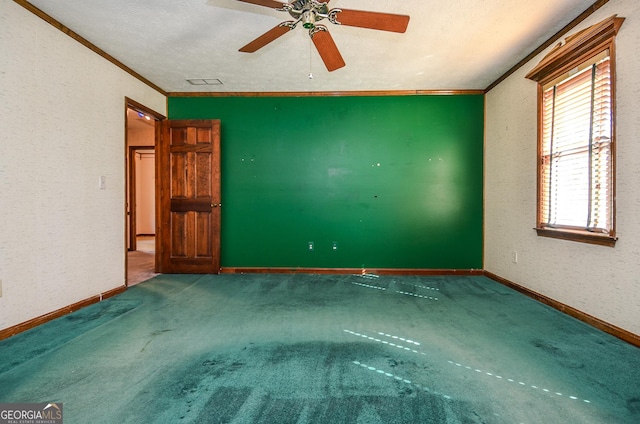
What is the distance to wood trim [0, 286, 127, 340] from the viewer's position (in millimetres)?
2467

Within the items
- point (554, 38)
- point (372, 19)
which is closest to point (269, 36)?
point (372, 19)

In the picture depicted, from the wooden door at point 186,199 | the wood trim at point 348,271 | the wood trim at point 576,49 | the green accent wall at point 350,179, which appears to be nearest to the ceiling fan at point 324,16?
the wood trim at point 576,49

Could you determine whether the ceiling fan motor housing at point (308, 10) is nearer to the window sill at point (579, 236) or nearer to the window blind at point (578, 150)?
the window blind at point (578, 150)

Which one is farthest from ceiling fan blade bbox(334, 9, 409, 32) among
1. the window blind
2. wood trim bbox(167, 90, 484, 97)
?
wood trim bbox(167, 90, 484, 97)

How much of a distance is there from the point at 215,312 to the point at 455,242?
11.6 ft

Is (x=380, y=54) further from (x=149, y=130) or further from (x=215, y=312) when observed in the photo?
(x=149, y=130)

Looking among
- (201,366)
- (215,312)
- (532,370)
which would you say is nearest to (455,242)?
(532,370)

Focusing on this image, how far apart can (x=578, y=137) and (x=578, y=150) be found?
13 cm

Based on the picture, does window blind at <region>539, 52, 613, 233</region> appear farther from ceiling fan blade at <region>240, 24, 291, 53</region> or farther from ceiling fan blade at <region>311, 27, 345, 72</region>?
ceiling fan blade at <region>240, 24, 291, 53</region>

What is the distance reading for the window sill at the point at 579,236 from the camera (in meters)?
2.56

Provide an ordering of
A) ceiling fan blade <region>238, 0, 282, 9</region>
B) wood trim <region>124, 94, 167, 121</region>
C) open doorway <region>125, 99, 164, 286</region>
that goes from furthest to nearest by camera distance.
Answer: open doorway <region>125, 99, 164, 286</region> < wood trim <region>124, 94, 167, 121</region> < ceiling fan blade <region>238, 0, 282, 9</region>

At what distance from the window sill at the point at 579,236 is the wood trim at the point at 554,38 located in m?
1.96

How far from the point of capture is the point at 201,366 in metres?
2.00

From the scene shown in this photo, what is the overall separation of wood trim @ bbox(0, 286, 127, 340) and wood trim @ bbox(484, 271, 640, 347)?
483 cm
